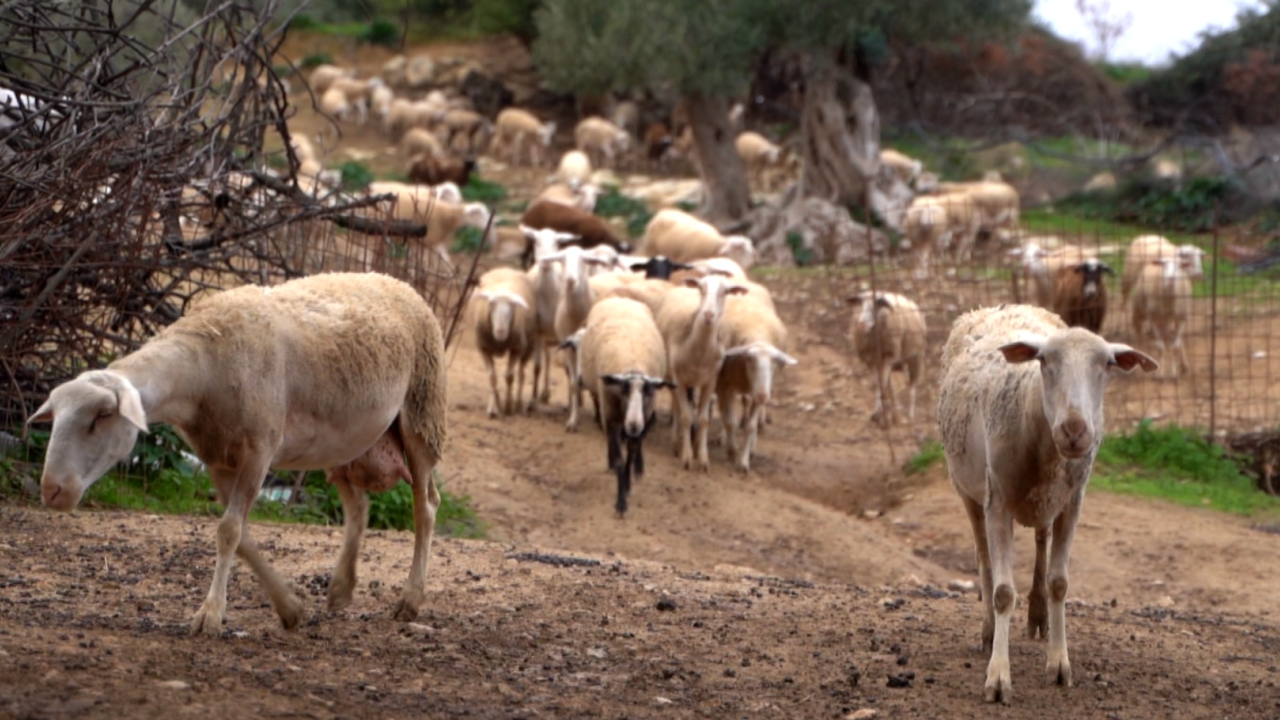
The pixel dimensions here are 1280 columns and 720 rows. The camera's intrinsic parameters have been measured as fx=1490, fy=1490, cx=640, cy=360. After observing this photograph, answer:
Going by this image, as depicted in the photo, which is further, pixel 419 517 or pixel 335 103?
pixel 335 103

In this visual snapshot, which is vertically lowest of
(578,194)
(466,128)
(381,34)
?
(578,194)

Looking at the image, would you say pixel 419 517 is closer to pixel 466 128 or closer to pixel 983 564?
pixel 983 564

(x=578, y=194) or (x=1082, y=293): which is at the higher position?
(x=578, y=194)

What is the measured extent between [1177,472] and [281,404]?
869cm

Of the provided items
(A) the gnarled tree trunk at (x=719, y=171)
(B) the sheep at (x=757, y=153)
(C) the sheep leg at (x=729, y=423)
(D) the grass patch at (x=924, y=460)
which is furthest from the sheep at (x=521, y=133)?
(D) the grass patch at (x=924, y=460)

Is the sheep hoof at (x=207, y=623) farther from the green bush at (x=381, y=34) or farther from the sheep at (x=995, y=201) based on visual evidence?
the green bush at (x=381, y=34)

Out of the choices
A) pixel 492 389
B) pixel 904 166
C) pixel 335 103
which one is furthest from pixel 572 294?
pixel 335 103

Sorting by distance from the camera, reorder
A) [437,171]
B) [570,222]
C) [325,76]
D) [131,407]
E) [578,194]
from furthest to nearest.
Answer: [325,76] → [437,171] → [578,194] → [570,222] → [131,407]

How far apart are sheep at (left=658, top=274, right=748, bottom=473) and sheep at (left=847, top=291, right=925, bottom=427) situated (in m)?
1.59

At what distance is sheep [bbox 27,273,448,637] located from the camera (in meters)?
4.52

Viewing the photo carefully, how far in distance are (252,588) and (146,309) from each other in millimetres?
2393

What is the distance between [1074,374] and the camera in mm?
5070

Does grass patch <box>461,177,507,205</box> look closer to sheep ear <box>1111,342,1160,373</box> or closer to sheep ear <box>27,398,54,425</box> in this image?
sheep ear <box>1111,342,1160,373</box>

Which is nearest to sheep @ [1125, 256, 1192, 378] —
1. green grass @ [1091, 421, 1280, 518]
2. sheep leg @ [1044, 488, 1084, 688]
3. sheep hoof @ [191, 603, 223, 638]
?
green grass @ [1091, 421, 1280, 518]
